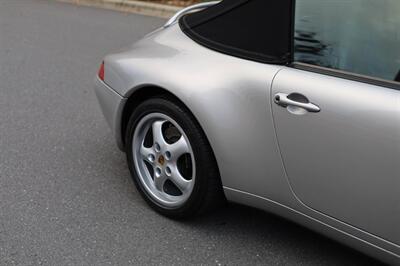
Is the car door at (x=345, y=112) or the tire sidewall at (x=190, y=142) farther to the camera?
the tire sidewall at (x=190, y=142)

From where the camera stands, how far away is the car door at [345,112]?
7.11 feet

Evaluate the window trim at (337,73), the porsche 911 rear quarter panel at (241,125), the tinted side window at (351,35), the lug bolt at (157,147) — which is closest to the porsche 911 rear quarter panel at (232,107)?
the porsche 911 rear quarter panel at (241,125)

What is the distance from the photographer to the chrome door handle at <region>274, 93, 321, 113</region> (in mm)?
2330

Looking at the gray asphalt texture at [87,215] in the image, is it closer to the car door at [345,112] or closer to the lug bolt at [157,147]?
the lug bolt at [157,147]

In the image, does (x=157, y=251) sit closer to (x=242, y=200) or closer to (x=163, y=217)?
(x=163, y=217)

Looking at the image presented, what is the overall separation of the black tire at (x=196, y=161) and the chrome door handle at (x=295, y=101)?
1.68 ft

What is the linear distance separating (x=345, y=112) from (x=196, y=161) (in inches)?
34.6

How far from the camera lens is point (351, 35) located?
2375 millimetres

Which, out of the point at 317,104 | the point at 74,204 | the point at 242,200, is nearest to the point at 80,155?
the point at 74,204

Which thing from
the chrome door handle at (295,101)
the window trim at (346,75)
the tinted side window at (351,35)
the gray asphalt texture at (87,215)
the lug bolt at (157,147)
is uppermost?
the tinted side window at (351,35)

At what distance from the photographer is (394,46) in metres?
2.27

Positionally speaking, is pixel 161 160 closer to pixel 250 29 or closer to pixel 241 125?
pixel 241 125

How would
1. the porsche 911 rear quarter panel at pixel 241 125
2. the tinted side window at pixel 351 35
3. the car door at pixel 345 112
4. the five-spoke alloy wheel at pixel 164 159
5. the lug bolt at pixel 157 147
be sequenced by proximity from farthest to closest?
the lug bolt at pixel 157 147, the five-spoke alloy wheel at pixel 164 159, the porsche 911 rear quarter panel at pixel 241 125, the tinted side window at pixel 351 35, the car door at pixel 345 112

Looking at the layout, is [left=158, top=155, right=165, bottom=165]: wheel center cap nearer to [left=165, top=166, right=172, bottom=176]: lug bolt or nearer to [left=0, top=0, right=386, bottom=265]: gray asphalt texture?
[left=165, top=166, right=172, bottom=176]: lug bolt
